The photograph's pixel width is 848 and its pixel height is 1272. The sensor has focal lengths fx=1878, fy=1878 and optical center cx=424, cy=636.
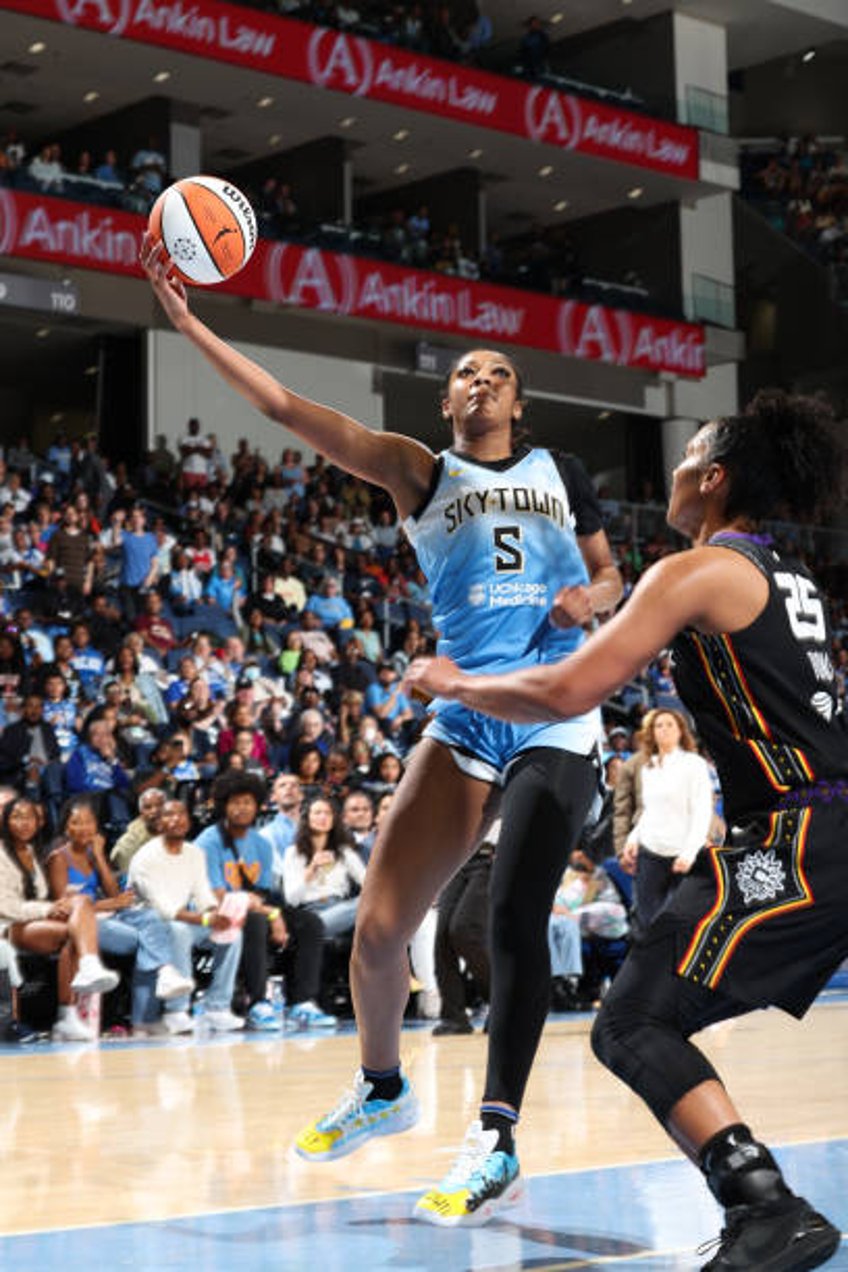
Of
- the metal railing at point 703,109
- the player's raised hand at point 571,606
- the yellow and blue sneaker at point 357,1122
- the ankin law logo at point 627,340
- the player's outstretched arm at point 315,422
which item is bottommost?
the yellow and blue sneaker at point 357,1122

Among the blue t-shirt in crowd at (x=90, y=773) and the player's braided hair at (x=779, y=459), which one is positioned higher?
the player's braided hair at (x=779, y=459)

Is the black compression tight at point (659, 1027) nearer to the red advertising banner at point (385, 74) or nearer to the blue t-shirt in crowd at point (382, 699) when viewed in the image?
the blue t-shirt in crowd at point (382, 699)

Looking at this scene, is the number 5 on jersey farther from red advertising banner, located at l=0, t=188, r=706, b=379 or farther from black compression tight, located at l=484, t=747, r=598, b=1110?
red advertising banner, located at l=0, t=188, r=706, b=379

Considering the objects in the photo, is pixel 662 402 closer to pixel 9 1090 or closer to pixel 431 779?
pixel 9 1090

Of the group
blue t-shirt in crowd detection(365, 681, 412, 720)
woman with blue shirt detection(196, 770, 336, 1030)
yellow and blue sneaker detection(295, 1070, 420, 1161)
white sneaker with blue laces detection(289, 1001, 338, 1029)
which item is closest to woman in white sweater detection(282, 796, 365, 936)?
woman with blue shirt detection(196, 770, 336, 1030)

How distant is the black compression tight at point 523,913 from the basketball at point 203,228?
164 centimetres

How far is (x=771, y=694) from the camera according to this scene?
3.40 metres

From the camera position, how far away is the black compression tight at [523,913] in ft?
14.3

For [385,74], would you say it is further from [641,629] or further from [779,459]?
[641,629]

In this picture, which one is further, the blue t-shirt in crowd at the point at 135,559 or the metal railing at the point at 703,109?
the metal railing at the point at 703,109

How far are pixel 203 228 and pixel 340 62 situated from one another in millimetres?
21063

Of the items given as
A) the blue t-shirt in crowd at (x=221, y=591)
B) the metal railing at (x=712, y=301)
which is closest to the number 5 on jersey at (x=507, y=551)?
the blue t-shirt in crowd at (x=221, y=591)

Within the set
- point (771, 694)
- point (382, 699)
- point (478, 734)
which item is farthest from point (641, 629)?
point (382, 699)

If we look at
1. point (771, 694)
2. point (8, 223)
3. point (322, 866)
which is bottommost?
point (322, 866)
